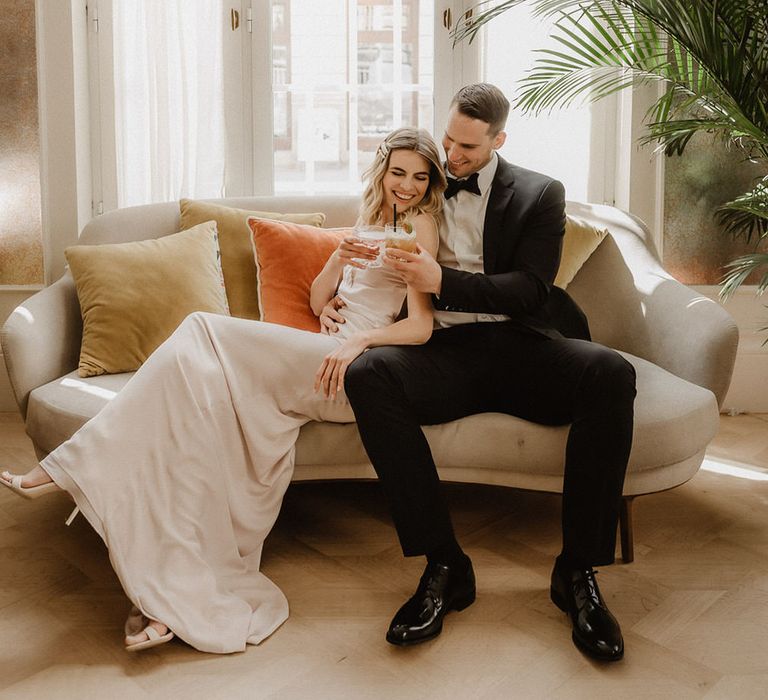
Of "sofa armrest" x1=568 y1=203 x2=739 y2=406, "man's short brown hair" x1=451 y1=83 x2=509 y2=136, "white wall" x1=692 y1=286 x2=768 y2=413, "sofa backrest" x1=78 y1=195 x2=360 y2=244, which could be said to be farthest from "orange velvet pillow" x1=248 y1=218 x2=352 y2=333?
"white wall" x1=692 y1=286 x2=768 y2=413

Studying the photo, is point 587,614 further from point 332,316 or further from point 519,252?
point 332,316

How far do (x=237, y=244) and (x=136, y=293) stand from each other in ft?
1.18

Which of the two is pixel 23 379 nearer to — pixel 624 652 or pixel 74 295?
pixel 74 295

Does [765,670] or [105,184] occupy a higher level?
[105,184]

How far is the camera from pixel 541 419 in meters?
1.94

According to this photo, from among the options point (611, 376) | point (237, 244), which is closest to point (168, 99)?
point (237, 244)

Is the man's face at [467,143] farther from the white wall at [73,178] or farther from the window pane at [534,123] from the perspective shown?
the white wall at [73,178]

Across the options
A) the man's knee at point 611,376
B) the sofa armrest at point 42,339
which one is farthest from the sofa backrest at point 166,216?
the man's knee at point 611,376

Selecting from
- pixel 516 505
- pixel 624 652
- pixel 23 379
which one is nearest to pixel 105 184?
pixel 23 379

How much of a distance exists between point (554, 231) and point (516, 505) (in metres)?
0.84

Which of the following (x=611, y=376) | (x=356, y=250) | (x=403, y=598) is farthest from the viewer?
(x=356, y=250)

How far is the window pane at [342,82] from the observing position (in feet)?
10.5

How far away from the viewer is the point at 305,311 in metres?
2.36

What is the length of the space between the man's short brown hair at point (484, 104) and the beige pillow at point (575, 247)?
0.61 meters
